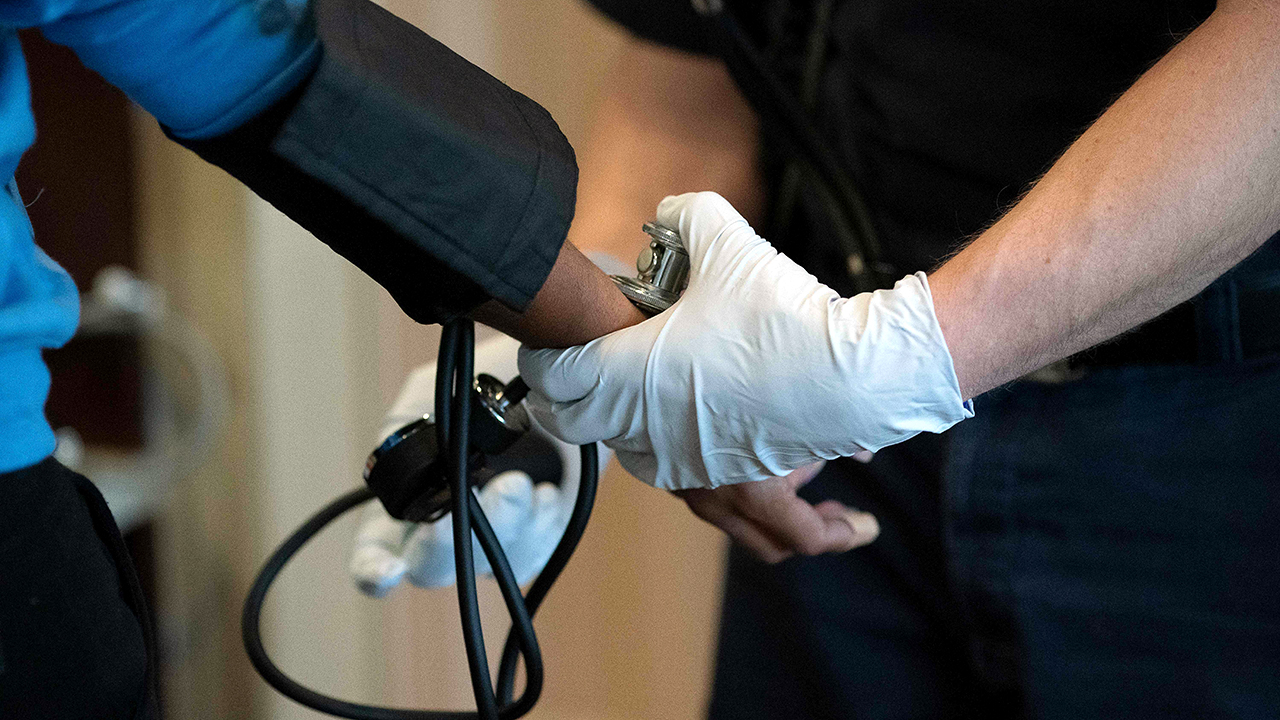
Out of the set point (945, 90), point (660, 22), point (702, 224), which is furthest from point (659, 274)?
point (660, 22)

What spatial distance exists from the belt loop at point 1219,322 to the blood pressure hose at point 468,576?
0.43 metres

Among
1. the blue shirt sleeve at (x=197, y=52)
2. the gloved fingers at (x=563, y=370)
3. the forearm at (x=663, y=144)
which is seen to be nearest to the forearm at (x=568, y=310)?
the gloved fingers at (x=563, y=370)

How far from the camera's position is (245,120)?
328 mm

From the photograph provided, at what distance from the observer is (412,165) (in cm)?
33

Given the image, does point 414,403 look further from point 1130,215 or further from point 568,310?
point 1130,215

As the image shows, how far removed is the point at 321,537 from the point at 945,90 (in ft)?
3.62

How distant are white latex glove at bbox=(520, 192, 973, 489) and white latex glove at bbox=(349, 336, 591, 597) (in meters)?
0.17

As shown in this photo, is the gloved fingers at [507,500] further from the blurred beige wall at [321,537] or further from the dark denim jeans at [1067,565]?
the blurred beige wall at [321,537]

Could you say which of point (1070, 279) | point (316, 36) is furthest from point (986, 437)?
point (316, 36)

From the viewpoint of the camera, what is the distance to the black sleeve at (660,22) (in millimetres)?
863

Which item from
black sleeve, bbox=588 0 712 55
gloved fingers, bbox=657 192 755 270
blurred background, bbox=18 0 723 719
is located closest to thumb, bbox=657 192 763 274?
gloved fingers, bbox=657 192 755 270

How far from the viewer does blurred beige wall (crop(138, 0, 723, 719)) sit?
1353 mm

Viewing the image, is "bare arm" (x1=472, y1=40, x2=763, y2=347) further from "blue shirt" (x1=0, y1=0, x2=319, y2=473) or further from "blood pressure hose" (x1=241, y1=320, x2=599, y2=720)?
"blue shirt" (x1=0, y1=0, x2=319, y2=473)

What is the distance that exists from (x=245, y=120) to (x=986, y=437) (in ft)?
1.88
